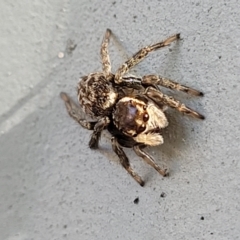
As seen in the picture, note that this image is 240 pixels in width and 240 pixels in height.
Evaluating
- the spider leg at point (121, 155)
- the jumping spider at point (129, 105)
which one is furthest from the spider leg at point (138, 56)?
the spider leg at point (121, 155)

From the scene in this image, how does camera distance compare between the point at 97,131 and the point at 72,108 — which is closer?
the point at 97,131

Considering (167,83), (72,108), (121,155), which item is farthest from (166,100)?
(72,108)

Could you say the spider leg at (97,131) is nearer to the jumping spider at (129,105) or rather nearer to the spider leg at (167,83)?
the jumping spider at (129,105)

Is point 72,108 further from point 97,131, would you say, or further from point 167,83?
point 167,83

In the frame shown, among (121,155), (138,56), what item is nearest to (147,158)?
(121,155)

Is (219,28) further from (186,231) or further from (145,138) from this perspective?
(186,231)

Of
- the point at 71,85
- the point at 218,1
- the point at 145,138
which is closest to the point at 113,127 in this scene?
the point at 145,138

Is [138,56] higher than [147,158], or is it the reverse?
[138,56]
